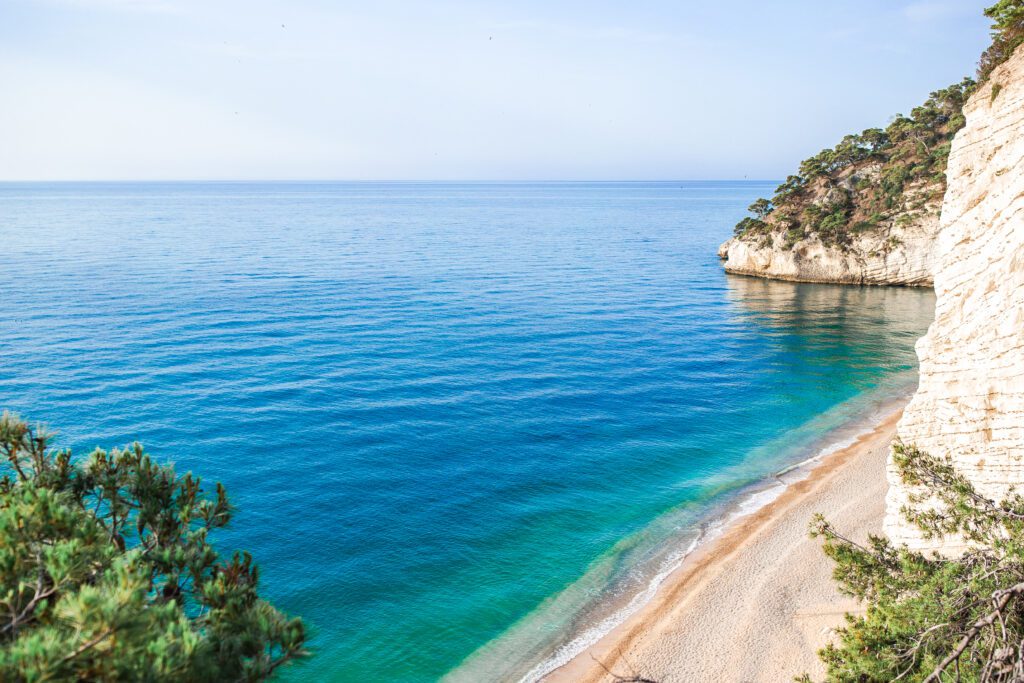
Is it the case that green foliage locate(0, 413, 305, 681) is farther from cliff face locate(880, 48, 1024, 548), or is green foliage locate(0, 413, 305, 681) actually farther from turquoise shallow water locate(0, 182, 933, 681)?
cliff face locate(880, 48, 1024, 548)

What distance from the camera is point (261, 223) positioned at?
160m

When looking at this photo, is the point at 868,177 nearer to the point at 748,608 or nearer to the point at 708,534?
the point at 708,534

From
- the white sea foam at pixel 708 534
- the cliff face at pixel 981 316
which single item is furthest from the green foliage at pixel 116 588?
the cliff face at pixel 981 316

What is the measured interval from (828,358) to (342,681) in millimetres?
46365

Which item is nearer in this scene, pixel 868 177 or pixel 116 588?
pixel 116 588

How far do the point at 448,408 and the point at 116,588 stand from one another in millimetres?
34050

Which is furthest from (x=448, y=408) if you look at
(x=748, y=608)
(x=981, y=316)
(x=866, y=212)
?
(x=866, y=212)

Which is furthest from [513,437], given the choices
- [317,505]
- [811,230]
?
[811,230]

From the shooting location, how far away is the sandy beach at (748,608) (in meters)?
20.7

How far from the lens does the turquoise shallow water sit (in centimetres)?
2492

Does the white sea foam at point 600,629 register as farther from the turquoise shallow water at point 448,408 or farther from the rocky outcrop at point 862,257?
the rocky outcrop at point 862,257

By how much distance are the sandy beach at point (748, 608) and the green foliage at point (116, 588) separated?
14185 mm

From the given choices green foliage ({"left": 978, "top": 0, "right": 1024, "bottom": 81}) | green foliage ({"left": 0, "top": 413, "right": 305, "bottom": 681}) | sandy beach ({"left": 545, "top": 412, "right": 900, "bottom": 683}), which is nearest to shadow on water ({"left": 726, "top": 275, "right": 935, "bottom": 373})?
sandy beach ({"left": 545, "top": 412, "right": 900, "bottom": 683})

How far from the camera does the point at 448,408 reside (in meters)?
41.1
